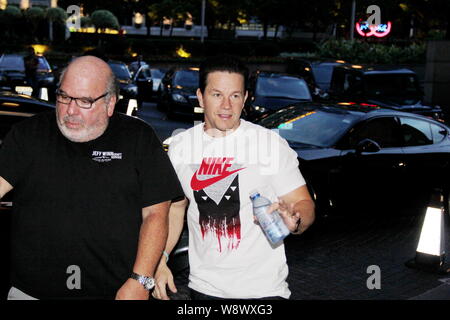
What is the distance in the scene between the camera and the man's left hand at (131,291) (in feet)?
9.66

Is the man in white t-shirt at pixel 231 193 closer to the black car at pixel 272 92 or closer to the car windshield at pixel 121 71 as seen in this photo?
the black car at pixel 272 92

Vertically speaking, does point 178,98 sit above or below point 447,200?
above

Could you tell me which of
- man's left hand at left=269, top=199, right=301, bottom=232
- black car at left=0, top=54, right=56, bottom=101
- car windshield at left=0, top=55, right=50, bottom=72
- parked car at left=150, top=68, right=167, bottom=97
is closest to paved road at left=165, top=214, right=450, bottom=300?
man's left hand at left=269, top=199, right=301, bottom=232

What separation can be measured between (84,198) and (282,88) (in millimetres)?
14722

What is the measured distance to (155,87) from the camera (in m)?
27.9

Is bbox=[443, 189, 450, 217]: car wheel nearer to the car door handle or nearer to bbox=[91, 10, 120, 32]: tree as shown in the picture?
the car door handle

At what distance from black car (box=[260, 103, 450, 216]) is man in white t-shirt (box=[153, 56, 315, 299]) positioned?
449 centimetres

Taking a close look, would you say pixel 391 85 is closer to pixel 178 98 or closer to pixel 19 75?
pixel 178 98

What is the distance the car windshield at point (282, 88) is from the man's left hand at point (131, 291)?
46.2 ft

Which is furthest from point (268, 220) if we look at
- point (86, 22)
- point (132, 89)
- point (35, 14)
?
point (86, 22)

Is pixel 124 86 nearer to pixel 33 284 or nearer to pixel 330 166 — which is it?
pixel 330 166

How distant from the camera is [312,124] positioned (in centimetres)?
858

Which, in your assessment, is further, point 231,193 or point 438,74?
point 438,74

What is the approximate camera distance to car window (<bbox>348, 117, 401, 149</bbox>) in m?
8.38
